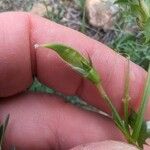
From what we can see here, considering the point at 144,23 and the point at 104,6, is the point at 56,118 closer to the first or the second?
the point at 144,23

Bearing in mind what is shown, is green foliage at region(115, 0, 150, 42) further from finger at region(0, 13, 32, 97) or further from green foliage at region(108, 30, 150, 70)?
green foliage at region(108, 30, 150, 70)

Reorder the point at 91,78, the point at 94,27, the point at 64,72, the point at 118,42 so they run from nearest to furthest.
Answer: the point at 91,78 → the point at 64,72 → the point at 118,42 → the point at 94,27

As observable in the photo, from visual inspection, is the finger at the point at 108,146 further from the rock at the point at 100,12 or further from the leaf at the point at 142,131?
the rock at the point at 100,12

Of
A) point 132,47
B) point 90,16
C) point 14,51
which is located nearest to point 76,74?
point 14,51

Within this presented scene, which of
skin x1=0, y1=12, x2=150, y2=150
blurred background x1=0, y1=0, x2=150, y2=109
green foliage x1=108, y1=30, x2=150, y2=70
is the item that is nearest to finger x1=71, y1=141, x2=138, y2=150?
skin x1=0, y1=12, x2=150, y2=150

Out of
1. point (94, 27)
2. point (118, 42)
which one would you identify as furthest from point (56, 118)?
point (94, 27)

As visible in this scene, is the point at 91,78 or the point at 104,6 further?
the point at 104,6
